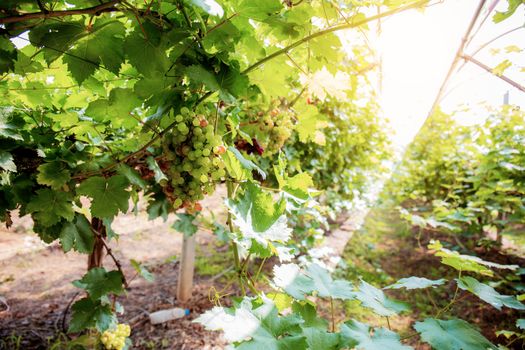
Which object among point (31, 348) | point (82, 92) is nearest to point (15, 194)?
point (82, 92)

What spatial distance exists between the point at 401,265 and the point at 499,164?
7.80ft

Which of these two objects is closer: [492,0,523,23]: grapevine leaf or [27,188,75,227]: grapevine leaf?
[492,0,523,23]: grapevine leaf

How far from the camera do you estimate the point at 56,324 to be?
272cm

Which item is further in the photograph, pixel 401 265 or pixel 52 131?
pixel 401 265

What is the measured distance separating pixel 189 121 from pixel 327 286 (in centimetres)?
77

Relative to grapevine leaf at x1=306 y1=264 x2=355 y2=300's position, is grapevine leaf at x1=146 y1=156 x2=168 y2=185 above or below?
above

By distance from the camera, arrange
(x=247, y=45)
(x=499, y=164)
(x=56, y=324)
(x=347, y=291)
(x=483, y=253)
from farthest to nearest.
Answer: (x=483, y=253), (x=499, y=164), (x=56, y=324), (x=347, y=291), (x=247, y=45)

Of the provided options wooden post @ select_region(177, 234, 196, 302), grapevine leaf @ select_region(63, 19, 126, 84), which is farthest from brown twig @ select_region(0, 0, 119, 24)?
wooden post @ select_region(177, 234, 196, 302)

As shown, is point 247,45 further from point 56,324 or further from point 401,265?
point 401,265

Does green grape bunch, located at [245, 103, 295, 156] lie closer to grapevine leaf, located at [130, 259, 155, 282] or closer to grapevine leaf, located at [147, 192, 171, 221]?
grapevine leaf, located at [147, 192, 171, 221]

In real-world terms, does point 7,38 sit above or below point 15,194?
above

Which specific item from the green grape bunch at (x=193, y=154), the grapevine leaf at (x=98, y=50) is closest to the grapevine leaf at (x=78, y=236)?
the green grape bunch at (x=193, y=154)

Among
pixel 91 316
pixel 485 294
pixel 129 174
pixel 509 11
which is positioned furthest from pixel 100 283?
pixel 509 11

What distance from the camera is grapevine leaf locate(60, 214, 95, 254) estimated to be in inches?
52.4
